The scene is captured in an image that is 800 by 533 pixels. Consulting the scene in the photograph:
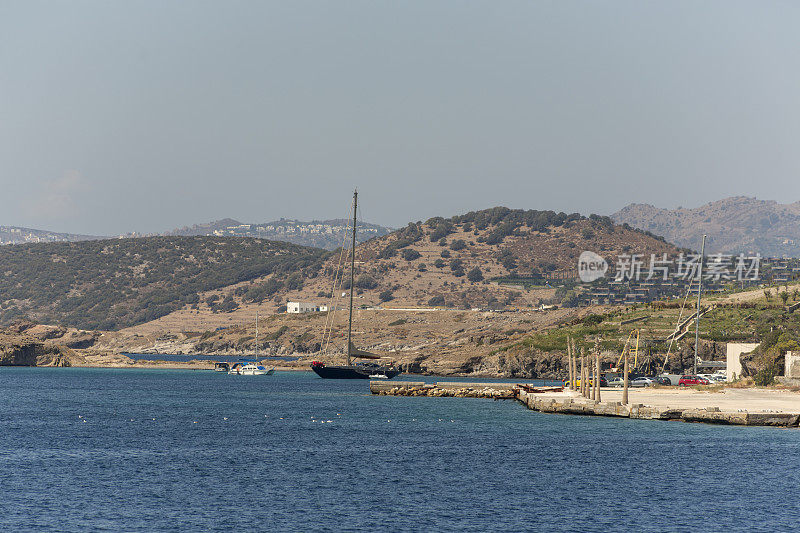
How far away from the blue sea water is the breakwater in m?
1.08

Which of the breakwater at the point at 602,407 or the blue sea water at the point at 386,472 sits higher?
the breakwater at the point at 602,407

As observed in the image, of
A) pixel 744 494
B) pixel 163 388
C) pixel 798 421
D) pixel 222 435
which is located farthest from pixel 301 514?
pixel 163 388

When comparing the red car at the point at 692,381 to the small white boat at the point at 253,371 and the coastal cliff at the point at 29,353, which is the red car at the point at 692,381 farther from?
the coastal cliff at the point at 29,353

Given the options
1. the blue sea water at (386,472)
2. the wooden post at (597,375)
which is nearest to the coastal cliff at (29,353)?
the blue sea water at (386,472)

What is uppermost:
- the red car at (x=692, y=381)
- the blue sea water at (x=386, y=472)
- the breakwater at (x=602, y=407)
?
the red car at (x=692, y=381)

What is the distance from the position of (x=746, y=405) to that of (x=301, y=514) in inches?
1777

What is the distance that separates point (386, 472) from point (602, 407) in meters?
29.9

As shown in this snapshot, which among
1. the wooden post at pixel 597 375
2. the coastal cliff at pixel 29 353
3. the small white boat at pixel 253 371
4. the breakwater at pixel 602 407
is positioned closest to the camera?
the breakwater at pixel 602 407

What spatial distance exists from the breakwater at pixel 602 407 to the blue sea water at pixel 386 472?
108 cm

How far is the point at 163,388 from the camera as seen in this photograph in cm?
11594

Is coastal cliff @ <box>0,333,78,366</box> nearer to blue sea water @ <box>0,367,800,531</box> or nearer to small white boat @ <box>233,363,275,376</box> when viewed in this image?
small white boat @ <box>233,363,275,376</box>

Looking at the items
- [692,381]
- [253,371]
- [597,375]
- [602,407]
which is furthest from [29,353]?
[602,407]

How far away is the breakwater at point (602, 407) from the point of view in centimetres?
6178

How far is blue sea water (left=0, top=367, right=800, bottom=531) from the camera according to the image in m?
35.2
